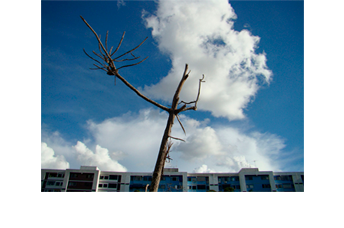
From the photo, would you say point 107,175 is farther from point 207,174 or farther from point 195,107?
point 195,107

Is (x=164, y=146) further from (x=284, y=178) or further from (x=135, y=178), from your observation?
(x=284, y=178)

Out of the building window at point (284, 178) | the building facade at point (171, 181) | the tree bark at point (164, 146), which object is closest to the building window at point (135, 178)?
the building facade at point (171, 181)

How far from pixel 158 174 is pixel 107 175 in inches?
1334

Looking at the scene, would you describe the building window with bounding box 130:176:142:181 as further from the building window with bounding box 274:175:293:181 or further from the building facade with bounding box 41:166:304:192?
the building window with bounding box 274:175:293:181

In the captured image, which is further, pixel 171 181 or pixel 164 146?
pixel 171 181

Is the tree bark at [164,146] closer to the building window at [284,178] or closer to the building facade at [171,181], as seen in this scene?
the building facade at [171,181]

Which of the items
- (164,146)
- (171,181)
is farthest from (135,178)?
(164,146)

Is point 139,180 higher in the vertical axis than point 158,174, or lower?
lower

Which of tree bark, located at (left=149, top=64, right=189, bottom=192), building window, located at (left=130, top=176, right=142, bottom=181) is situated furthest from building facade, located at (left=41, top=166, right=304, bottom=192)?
tree bark, located at (left=149, top=64, right=189, bottom=192)

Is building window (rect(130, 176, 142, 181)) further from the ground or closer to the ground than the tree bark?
closer to the ground

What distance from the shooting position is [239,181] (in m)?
30.5

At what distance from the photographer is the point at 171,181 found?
29.0m

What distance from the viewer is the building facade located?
28.8 meters

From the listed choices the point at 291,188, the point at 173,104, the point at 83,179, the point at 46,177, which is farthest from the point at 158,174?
the point at 46,177
